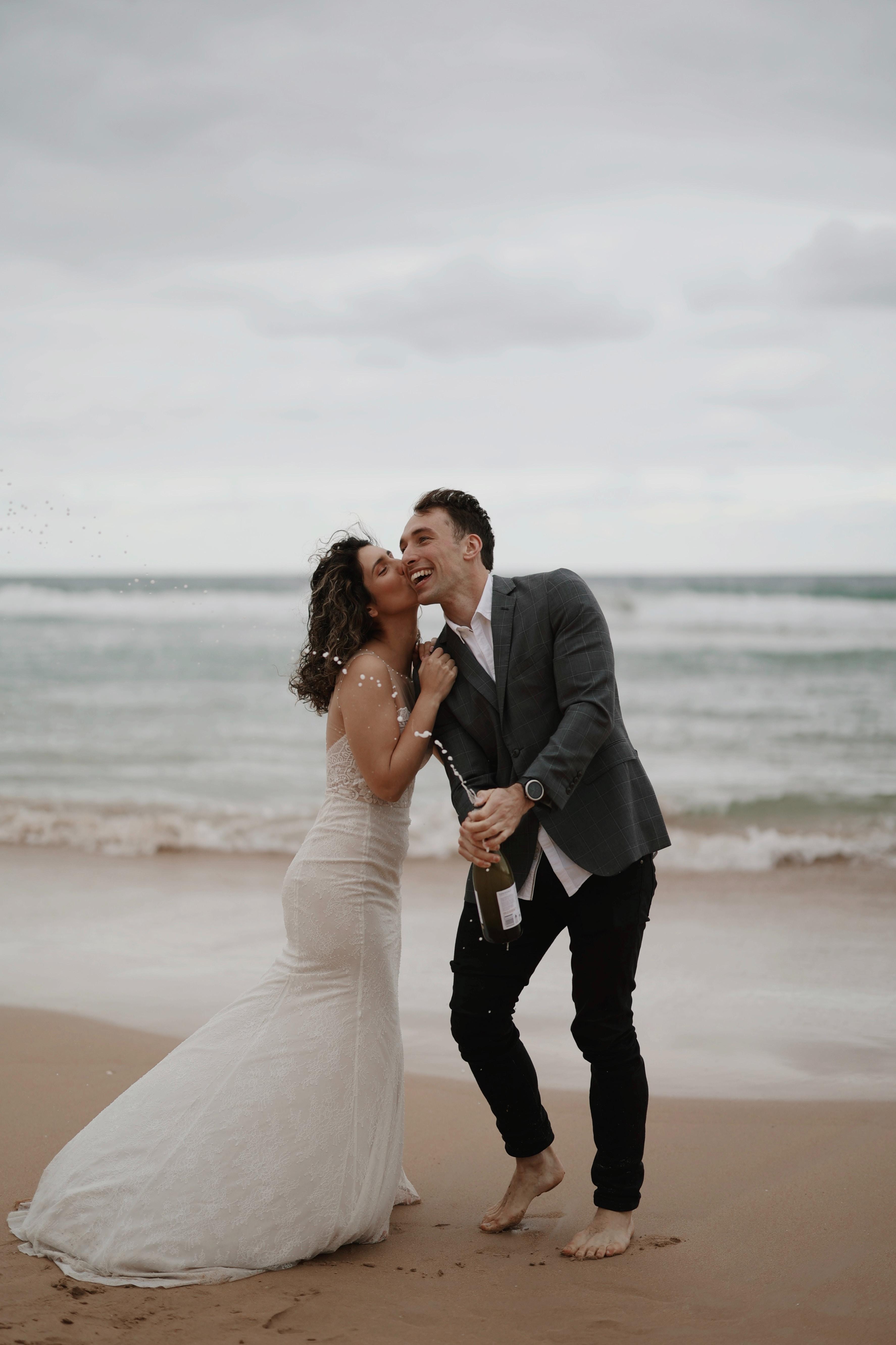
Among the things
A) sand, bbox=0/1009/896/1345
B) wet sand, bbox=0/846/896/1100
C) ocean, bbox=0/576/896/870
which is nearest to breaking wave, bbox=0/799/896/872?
ocean, bbox=0/576/896/870

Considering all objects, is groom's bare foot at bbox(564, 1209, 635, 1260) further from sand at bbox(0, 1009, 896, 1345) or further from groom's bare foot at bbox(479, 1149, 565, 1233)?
groom's bare foot at bbox(479, 1149, 565, 1233)

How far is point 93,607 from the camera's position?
2738 cm

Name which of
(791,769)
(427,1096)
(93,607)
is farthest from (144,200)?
(93,607)

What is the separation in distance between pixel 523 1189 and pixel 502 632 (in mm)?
1709

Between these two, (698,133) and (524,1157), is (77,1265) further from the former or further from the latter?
(698,133)

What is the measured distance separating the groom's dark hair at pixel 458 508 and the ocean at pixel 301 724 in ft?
3.38

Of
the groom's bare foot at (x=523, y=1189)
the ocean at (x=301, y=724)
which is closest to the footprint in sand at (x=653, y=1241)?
the groom's bare foot at (x=523, y=1189)

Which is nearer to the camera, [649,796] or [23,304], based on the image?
[649,796]

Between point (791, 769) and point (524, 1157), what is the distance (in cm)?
1057

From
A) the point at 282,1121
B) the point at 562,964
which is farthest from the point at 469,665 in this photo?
the point at 562,964

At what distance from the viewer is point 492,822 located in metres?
2.84

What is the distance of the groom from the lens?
2926 mm

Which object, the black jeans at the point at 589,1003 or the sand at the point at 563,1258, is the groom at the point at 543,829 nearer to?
the black jeans at the point at 589,1003

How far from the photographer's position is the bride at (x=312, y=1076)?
2.77 m
